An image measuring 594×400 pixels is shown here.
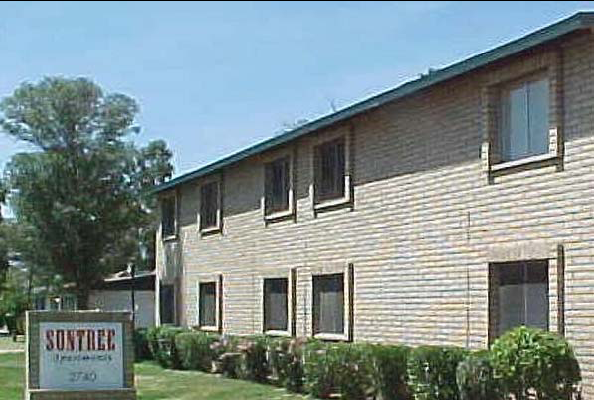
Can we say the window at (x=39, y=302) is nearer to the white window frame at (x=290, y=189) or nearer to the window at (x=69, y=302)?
the window at (x=69, y=302)

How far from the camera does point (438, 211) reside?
2150 centimetres

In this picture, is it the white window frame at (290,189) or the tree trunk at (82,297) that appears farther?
the tree trunk at (82,297)

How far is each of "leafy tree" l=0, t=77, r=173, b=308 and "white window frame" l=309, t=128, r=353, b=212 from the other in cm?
1886

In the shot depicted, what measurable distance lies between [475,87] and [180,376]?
42.3 ft

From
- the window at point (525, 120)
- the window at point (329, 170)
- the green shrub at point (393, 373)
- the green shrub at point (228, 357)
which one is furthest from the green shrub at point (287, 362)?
the window at point (525, 120)

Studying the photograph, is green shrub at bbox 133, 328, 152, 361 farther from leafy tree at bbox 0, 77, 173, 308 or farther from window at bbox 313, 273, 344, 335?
window at bbox 313, 273, 344, 335

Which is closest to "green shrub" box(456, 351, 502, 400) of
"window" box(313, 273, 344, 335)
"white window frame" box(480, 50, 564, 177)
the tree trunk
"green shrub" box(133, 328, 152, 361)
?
"white window frame" box(480, 50, 564, 177)

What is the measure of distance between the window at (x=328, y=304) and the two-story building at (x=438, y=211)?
4 cm

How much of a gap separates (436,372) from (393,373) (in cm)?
190

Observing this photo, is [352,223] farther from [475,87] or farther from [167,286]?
[167,286]

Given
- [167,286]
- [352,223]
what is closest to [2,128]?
[167,286]

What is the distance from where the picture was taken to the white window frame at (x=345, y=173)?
25484mm

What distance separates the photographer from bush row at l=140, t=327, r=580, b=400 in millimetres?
16625

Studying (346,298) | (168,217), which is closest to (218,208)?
(168,217)
